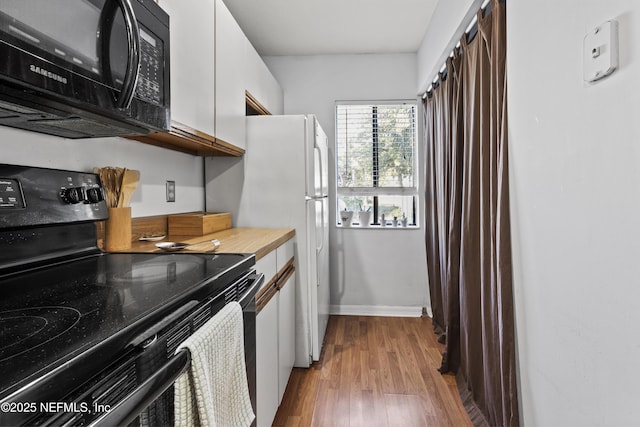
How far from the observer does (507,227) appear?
56.4 inches

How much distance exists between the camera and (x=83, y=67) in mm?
857

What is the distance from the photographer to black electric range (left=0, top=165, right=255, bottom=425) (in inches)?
17.1

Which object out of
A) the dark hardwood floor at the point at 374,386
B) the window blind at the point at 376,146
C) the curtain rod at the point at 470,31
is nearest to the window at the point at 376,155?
the window blind at the point at 376,146

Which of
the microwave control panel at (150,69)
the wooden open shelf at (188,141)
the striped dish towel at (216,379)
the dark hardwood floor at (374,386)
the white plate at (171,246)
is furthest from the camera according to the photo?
the dark hardwood floor at (374,386)

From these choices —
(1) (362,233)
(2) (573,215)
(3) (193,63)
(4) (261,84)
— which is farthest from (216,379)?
(1) (362,233)

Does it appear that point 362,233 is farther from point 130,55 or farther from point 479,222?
point 130,55

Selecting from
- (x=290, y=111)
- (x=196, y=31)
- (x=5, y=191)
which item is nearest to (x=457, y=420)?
(x=5, y=191)

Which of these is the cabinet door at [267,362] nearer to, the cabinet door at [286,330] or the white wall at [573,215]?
the cabinet door at [286,330]

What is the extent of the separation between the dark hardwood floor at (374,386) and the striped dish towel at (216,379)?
1.02m

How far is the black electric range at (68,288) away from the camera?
0.44 m

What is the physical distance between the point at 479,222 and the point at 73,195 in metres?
1.78

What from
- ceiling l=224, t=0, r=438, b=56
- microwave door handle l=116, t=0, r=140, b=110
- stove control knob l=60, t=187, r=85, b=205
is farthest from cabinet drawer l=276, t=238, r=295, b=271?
ceiling l=224, t=0, r=438, b=56

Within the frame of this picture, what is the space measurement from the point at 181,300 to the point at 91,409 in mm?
277

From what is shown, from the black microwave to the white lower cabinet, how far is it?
0.71 m
